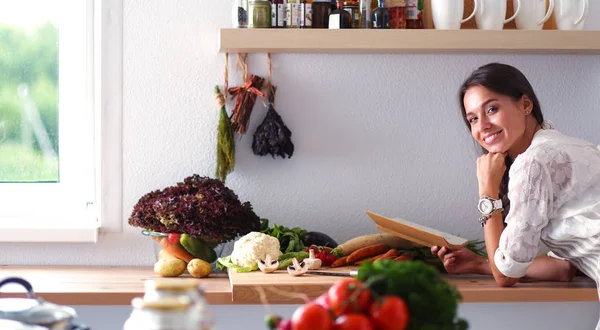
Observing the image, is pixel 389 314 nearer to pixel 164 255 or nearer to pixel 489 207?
pixel 489 207

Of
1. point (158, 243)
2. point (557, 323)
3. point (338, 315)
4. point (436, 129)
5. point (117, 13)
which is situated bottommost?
point (557, 323)

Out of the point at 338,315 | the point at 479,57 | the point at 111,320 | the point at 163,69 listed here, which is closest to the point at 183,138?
the point at 163,69

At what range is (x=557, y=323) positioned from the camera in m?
3.08

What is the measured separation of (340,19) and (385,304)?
175 centimetres

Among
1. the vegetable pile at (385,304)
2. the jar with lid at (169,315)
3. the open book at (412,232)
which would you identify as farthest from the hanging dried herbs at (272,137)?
the jar with lid at (169,315)

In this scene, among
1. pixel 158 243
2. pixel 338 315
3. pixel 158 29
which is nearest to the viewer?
pixel 338 315

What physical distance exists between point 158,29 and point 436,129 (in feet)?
3.46

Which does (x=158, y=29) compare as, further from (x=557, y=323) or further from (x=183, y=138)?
(x=557, y=323)

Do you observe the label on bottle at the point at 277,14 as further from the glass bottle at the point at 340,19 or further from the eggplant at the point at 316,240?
the eggplant at the point at 316,240

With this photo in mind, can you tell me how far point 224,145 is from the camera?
291 cm

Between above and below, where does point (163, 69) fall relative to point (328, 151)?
above

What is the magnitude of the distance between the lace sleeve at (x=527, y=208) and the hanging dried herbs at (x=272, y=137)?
2.87 ft

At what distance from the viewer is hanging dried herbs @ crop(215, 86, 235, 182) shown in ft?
9.55

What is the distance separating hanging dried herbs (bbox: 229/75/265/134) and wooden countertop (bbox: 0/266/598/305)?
57 centimetres
